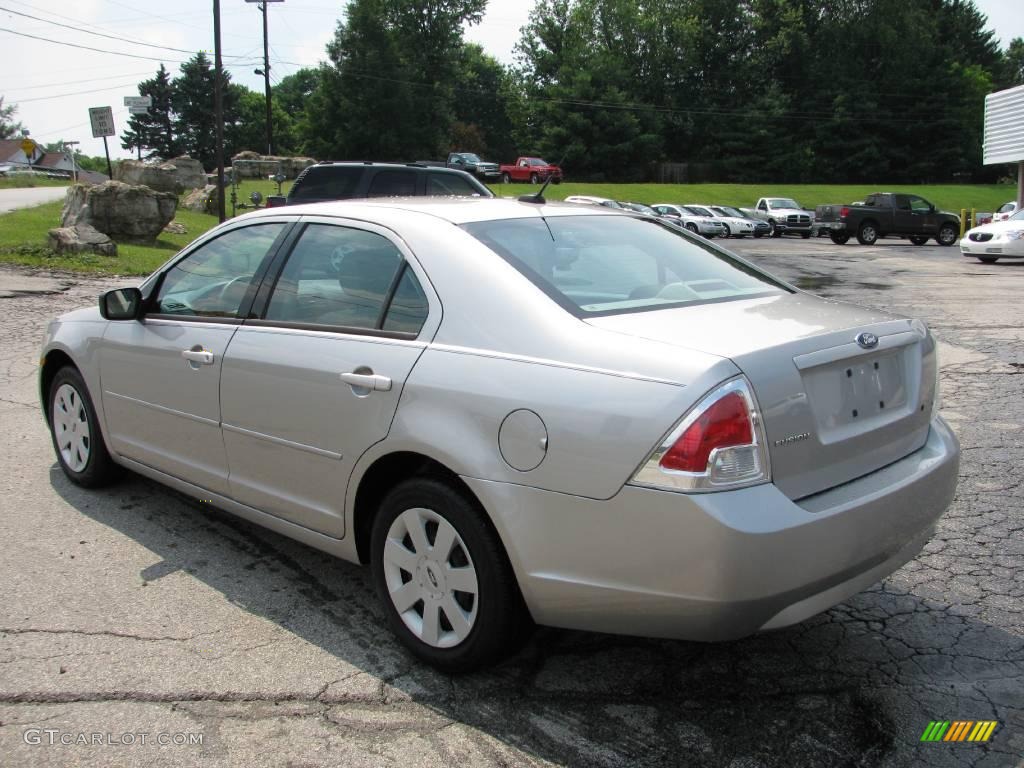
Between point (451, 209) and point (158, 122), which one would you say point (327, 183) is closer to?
point (451, 209)

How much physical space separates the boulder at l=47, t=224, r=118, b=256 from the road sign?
392 centimetres

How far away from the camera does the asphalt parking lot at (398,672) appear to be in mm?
2678

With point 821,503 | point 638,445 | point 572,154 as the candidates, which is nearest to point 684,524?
point 638,445

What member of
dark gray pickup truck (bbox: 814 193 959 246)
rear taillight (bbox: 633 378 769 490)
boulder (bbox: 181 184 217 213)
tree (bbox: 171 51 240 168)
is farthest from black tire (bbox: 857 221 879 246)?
tree (bbox: 171 51 240 168)

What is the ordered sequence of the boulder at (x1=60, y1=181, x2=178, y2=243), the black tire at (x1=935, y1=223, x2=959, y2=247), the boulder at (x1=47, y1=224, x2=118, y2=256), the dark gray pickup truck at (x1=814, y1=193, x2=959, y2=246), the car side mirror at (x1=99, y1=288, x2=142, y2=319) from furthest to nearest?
the black tire at (x1=935, y1=223, x2=959, y2=247)
the dark gray pickup truck at (x1=814, y1=193, x2=959, y2=246)
the boulder at (x1=60, y1=181, x2=178, y2=243)
the boulder at (x1=47, y1=224, x2=118, y2=256)
the car side mirror at (x1=99, y1=288, x2=142, y2=319)

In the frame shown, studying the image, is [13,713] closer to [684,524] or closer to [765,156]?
[684,524]

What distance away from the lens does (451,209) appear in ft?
11.8

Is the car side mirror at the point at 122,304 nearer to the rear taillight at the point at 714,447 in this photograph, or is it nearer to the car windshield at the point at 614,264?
the car windshield at the point at 614,264

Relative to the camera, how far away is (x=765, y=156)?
78.2 metres

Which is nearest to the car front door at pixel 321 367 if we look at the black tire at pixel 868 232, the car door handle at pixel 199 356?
the car door handle at pixel 199 356

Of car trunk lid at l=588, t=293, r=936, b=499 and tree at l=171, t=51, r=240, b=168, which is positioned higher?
tree at l=171, t=51, r=240, b=168

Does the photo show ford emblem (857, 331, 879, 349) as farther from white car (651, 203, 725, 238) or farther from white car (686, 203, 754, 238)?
white car (686, 203, 754, 238)

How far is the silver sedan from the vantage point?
252 cm

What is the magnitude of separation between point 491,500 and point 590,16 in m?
92.9
